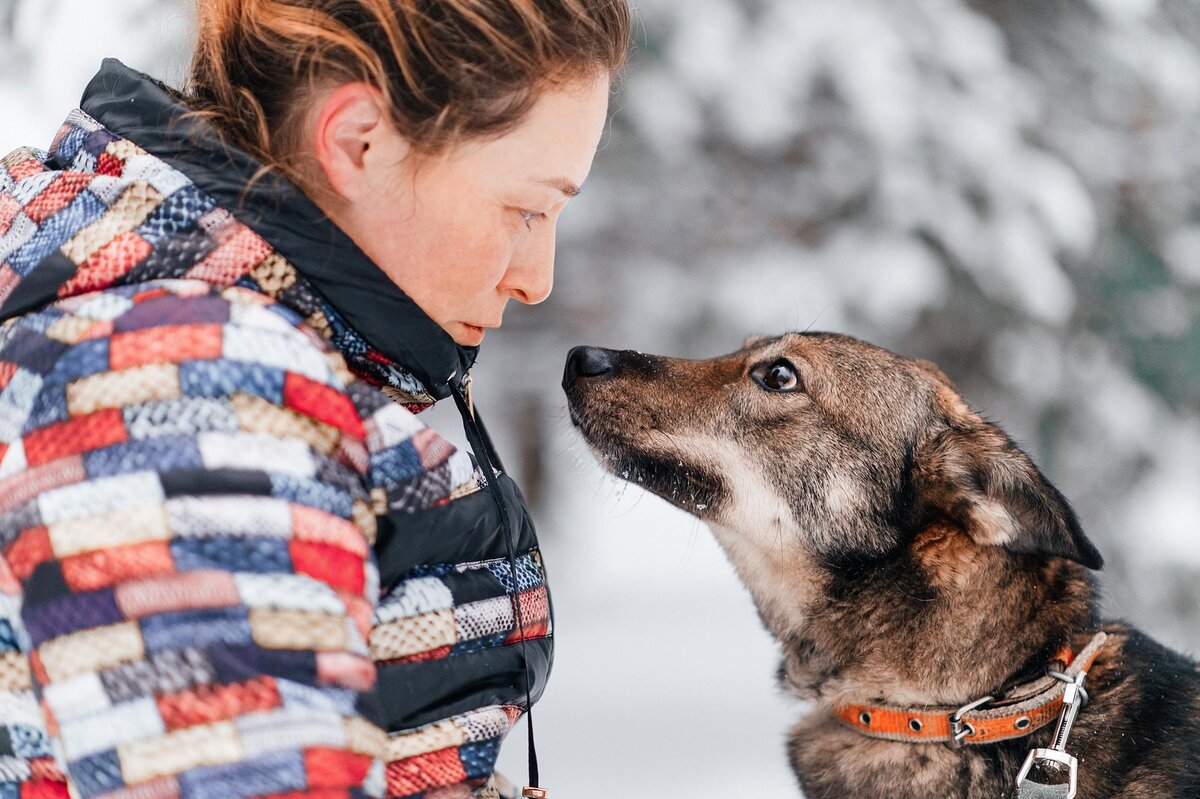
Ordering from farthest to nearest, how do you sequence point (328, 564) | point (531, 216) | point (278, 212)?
point (531, 216)
point (278, 212)
point (328, 564)

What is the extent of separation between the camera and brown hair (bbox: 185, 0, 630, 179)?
1.30 meters

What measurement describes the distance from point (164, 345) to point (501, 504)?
51 centimetres

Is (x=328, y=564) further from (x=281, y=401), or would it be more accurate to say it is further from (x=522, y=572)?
(x=522, y=572)

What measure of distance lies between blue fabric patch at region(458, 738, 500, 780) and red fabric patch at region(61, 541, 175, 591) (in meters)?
0.50

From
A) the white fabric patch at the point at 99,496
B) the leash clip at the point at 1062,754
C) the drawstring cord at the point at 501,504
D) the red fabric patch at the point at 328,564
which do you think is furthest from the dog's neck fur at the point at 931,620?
the white fabric patch at the point at 99,496

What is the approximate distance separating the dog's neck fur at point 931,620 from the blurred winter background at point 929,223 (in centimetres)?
322

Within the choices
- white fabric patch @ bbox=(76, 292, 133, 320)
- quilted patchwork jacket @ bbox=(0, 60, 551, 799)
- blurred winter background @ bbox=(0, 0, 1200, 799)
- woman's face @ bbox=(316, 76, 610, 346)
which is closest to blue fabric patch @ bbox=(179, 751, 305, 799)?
quilted patchwork jacket @ bbox=(0, 60, 551, 799)

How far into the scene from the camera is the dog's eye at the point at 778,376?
8.22 feet

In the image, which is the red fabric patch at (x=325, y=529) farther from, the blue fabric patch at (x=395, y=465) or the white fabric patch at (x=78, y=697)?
the white fabric patch at (x=78, y=697)

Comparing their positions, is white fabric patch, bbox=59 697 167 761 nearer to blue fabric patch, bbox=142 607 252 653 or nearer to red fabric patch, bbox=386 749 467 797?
blue fabric patch, bbox=142 607 252 653

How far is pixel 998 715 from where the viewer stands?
6.62ft

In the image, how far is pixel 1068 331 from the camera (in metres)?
6.14

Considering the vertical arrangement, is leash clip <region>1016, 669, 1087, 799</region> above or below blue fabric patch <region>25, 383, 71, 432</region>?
below

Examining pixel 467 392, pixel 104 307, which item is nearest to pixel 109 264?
pixel 104 307
